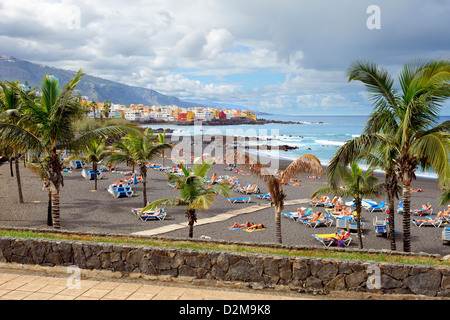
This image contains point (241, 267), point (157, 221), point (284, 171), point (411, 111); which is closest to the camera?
point (241, 267)

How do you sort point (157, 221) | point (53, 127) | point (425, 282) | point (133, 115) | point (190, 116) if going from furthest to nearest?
point (190, 116), point (133, 115), point (157, 221), point (53, 127), point (425, 282)

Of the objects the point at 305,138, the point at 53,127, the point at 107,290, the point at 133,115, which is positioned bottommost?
the point at 107,290

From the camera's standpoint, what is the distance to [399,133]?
10.0m

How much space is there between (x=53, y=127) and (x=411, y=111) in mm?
10755

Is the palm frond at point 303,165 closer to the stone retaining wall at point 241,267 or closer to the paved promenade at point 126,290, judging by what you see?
the stone retaining wall at point 241,267

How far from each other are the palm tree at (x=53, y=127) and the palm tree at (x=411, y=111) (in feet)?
24.6

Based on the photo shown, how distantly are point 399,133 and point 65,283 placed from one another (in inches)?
352

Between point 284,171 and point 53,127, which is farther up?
point 53,127


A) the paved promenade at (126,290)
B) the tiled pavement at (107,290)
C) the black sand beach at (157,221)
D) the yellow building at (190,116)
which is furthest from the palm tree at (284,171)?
the yellow building at (190,116)

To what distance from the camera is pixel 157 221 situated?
1780 centimetres

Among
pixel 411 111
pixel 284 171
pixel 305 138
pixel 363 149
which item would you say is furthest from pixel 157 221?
pixel 305 138

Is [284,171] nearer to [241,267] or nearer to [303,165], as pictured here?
[303,165]

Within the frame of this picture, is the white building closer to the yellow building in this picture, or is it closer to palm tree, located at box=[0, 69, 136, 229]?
the yellow building
